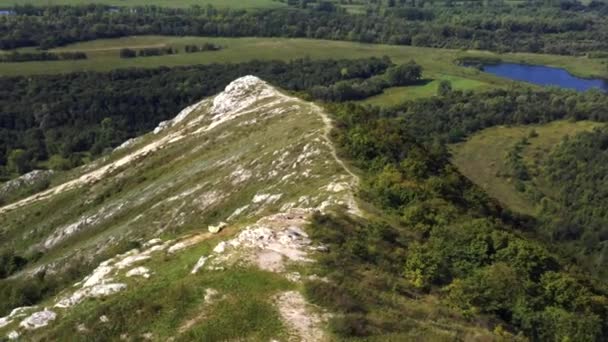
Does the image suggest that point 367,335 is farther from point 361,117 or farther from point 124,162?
point 124,162

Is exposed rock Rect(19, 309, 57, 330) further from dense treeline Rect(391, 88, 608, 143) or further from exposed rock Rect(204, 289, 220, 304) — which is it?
dense treeline Rect(391, 88, 608, 143)

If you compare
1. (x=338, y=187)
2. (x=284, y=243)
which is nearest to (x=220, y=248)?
(x=284, y=243)

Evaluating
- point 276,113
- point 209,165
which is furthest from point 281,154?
point 276,113

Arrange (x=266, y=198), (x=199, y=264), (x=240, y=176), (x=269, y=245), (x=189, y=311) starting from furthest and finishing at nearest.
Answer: (x=240, y=176)
(x=266, y=198)
(x=269, y=245)
(x=199, y=264)
(x=189, y=311)

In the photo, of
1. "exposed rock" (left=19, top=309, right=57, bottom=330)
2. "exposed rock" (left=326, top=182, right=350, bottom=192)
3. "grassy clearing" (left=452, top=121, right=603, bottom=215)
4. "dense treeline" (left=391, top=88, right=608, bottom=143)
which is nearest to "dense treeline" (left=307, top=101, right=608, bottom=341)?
"exposed rock" (left=326, top=182, right=350, bottom=192)

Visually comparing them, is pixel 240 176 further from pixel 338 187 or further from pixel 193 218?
pixel 338 187

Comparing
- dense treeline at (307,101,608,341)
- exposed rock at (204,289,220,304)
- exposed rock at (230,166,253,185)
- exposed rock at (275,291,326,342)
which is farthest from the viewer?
exposed rock at (230,166,253,185)
